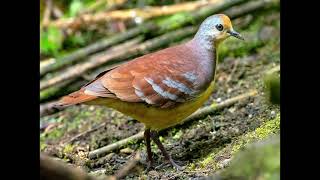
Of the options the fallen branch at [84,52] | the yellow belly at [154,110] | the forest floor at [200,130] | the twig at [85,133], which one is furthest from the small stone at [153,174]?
the fallen branch at [84,52]

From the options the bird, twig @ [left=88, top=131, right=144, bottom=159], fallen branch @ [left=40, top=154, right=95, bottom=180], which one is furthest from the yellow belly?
fallen branch @ [left=40, top=154, right=95, bottom=180]

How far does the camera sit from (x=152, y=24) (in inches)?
280

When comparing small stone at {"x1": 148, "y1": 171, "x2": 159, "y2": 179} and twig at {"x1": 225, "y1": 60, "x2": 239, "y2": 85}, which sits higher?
twig at {"x1": 225, "y1": 60, "x2": 239, "y2": 85}

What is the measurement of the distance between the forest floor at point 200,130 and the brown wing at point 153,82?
1.51 ft

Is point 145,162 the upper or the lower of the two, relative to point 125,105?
lower

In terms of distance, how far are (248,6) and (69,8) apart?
9.21 feet

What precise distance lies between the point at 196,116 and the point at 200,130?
305 mm

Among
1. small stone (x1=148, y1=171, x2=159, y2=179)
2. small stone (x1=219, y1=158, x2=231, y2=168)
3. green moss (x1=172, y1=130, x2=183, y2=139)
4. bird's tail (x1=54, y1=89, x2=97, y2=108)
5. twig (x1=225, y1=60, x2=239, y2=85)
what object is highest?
bird's tail (x1=54, y1=89, x2=97, y2=108)

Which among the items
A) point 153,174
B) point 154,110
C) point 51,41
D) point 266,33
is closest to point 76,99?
point 154,110

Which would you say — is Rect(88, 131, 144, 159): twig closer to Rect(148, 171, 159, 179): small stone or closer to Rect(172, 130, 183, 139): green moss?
Rect(172, 130, 183, 139): green moss

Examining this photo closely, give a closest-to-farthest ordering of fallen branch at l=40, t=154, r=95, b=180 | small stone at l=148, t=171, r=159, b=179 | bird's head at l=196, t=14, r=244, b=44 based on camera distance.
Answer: fallen branch at l=40, t=154, r=95, b=180, small stone at l=148, t=171, r=159, b=179, bird's head at l=196, t=14, r=244, b=44

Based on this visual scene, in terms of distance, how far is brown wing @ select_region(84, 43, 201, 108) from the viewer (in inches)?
167
